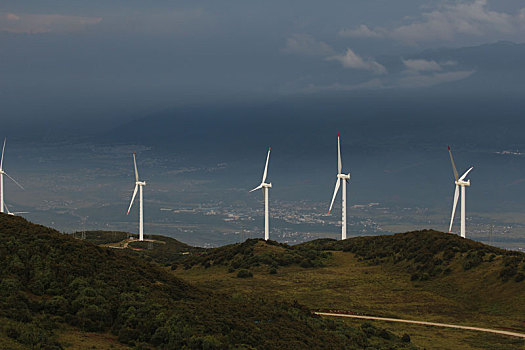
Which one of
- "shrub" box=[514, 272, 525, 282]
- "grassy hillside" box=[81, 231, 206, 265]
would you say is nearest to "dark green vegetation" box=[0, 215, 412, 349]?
"shrub" box=[514, 272, 525, 282]

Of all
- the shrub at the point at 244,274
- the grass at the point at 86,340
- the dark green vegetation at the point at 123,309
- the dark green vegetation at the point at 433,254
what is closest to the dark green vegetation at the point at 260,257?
the shrub at the point at 244,274

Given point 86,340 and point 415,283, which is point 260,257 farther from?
point 86,340

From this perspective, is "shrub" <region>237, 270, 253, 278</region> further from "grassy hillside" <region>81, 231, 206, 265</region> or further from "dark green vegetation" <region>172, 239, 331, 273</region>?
"grassy hillside" <region>81, 231, 206, 265</region>

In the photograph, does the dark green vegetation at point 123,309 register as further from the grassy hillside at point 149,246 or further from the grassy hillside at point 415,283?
the grassy hillside at point 149,246

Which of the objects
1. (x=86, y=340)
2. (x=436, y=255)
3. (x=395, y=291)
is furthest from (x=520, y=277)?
(x=86, y=340)

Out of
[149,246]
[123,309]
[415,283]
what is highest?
[149,246]

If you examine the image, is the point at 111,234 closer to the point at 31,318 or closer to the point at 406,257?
the point at 406,257

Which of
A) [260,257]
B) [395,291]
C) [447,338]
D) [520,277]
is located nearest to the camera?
[447,338]
